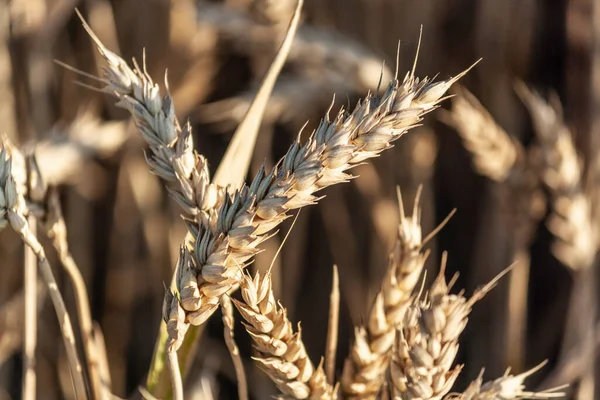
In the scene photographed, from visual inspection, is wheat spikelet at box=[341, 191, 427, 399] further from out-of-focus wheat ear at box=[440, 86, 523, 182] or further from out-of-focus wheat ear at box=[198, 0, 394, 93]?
out-of-focus wheat ear at box=[198, 0, 394, 93]

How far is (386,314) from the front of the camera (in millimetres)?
701

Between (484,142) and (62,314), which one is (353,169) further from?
→ (62,314)

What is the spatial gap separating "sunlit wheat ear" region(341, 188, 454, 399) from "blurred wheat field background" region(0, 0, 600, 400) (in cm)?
42

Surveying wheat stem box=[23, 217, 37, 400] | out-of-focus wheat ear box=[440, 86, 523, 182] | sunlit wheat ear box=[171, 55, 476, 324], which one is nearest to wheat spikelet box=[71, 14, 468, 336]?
sunlit wheat ear box=[171, 55, 476, 324]

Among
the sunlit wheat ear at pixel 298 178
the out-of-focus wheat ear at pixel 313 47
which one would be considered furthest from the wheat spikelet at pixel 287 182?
the out-of-focus wheat ear at pixel 313 47

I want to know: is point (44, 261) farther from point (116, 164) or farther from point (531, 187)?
point (116, 164)

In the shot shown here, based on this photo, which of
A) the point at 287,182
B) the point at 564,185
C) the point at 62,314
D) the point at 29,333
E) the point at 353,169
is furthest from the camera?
the point at 353,169

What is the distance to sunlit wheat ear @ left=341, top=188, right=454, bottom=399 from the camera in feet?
2.26

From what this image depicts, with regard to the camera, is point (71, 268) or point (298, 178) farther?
point (71, 268)

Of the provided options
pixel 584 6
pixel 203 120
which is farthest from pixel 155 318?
pixel 584 6

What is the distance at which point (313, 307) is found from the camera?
5.22ft

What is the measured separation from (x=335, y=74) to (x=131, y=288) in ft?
2.18

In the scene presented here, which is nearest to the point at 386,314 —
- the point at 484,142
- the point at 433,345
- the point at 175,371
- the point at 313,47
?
the point at 433,345

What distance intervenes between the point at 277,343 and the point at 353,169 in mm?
856
